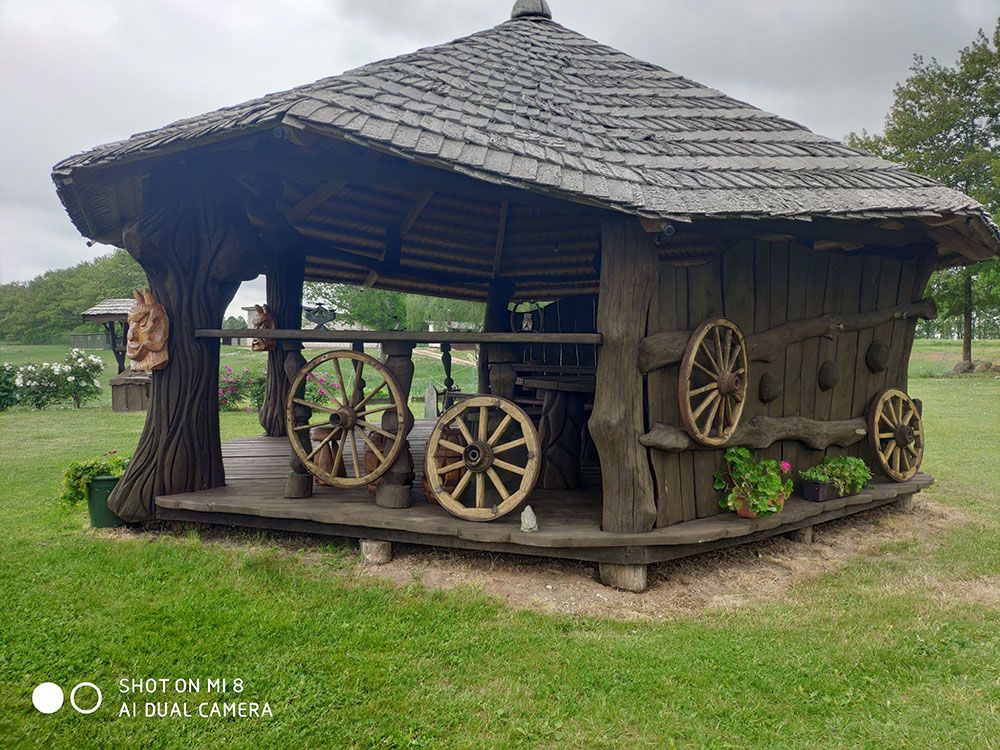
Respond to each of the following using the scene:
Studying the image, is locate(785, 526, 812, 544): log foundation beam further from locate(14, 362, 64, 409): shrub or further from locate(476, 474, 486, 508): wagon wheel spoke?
locate(14, 362, 64, 409): shrub

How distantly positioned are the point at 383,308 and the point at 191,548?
1030 inches

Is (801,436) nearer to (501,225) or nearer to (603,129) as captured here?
(603,129)

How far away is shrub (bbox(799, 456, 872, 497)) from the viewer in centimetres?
527

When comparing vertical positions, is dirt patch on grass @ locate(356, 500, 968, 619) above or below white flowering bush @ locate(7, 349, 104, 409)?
below

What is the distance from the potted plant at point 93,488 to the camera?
17.0 feet

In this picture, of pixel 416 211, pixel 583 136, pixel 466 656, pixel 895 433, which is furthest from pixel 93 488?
pixel 895 433

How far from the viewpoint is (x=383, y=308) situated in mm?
30203

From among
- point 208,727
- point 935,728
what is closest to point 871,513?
point 935,728

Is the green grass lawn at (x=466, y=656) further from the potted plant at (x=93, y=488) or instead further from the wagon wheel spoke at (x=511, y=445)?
the wagon wheel spoke at (x=511, y=445)

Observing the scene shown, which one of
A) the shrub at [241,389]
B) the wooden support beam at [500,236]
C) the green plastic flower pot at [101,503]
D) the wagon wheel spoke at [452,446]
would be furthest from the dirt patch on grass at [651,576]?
the shrub at [241,389]

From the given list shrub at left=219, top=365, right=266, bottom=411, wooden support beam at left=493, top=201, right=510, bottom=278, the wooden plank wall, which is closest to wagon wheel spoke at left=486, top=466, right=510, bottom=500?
the wooden plank wall

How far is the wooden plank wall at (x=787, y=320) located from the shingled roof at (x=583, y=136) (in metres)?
0.68

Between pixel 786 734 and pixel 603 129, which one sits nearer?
pixel 786 734

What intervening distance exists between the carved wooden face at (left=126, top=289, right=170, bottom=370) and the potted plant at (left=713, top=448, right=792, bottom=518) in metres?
4.90
